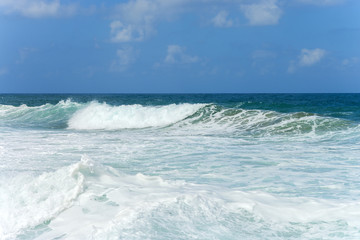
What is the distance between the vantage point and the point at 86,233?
4.02m

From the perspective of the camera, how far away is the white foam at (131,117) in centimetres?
1920

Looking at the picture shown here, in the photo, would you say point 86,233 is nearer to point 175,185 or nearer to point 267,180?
point 175,185

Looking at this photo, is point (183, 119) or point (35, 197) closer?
point (35, 197)

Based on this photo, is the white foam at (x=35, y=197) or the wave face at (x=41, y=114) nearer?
the white foam at (x=35, y=197)

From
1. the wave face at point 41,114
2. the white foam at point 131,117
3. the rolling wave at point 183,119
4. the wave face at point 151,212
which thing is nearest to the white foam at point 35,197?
the wave face at point 151,212

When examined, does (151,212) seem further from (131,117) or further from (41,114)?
(41,114)

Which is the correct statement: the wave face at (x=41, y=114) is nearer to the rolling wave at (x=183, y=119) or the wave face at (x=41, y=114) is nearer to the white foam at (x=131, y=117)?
the rolling wave at (x=183, y=119)

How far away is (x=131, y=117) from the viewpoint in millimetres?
20094

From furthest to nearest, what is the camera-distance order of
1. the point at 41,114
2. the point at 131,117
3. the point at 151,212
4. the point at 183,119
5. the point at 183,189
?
the point at 41,114 → the point at 131,117 → the point at 183,119 → the point at 183,189 → the point at 151,212

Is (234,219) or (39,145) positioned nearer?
(234,219)

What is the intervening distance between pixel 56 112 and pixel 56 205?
21054 millimetres

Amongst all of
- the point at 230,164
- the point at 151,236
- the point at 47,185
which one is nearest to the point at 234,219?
the point at 151,236

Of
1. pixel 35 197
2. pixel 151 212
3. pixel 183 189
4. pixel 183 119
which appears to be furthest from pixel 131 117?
pixel 151 212

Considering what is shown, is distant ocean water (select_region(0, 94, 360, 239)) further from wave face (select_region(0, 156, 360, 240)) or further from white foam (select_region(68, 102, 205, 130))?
white foam (select_region(68, 102, 205, 130))
